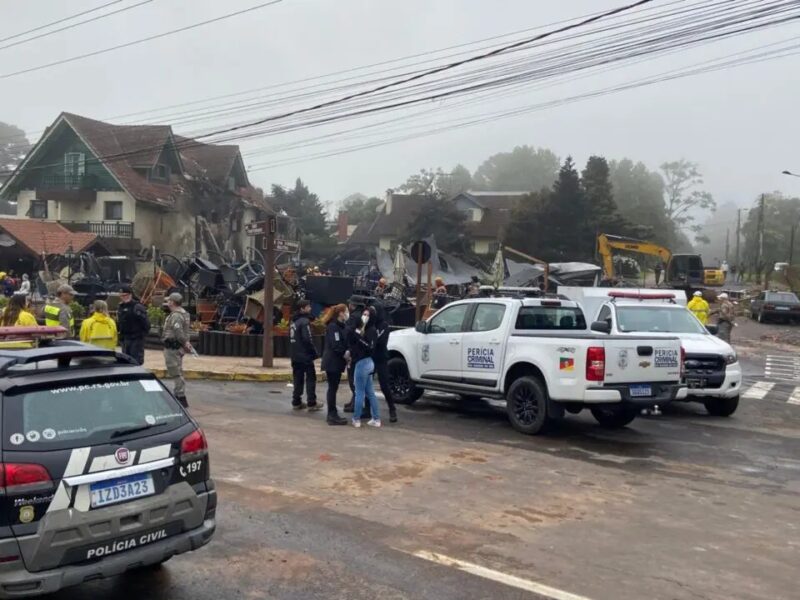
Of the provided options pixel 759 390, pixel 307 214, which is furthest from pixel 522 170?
pixel 759 390

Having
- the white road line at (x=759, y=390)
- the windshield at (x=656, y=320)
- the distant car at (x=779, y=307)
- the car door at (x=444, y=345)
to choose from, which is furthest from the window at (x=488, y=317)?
the distant car at (x=779, y=307)

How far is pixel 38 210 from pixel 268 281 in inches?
1310

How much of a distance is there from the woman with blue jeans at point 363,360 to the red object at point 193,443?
563 cm

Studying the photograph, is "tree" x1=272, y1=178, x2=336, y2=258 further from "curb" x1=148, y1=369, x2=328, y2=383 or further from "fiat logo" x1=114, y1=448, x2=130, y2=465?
"fiat logo" x1=114, y1=448, x2=130, y2=465

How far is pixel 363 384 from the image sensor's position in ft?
34.6

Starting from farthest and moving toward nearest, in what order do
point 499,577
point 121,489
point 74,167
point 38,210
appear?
point 38,210 < point 74,167 < point 499,577 < point 121,489

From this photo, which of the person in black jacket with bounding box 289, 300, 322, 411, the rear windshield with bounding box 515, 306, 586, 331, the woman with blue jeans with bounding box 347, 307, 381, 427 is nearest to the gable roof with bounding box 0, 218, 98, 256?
the person in black jacket with bounding box 289, 300, 322, 411

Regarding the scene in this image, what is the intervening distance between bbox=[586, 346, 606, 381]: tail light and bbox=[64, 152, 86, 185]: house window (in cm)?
3799

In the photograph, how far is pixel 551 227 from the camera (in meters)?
51.2

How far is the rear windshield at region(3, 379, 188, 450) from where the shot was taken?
407cm

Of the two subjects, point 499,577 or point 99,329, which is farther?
point 99,329

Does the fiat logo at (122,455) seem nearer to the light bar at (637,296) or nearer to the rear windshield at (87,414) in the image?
the rear windshield at (87,414)

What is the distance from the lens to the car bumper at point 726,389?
11.9 m

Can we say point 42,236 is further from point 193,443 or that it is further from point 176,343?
point 193,443
